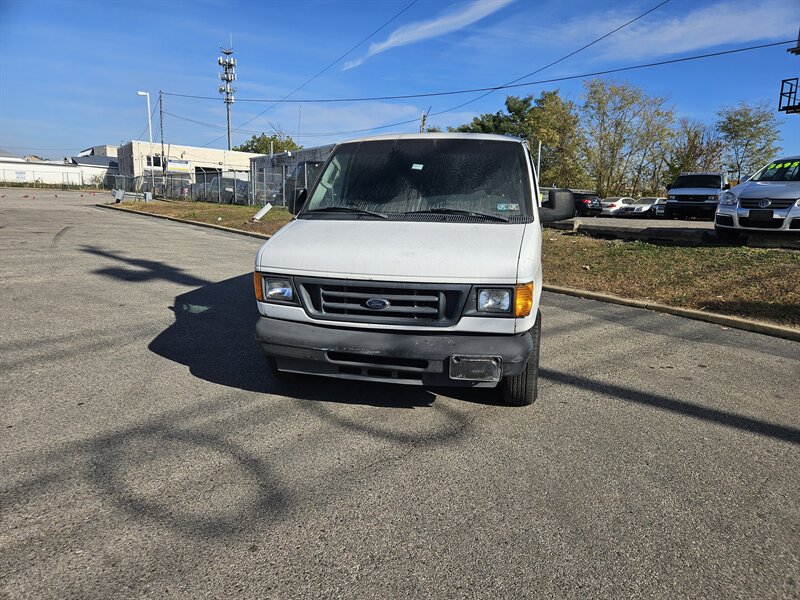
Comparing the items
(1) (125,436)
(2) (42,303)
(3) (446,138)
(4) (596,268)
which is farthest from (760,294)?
(2) (42,303)

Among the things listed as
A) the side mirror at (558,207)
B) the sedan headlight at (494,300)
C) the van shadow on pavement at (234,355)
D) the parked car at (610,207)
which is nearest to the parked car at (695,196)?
the parked car at (610,207)

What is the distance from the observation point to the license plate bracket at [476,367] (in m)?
3.21

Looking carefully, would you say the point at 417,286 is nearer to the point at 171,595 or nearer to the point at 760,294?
the point at 171,595

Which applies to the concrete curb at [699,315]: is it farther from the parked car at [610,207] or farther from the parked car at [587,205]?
the parked car at [610,207]

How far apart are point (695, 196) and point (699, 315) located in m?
12.7

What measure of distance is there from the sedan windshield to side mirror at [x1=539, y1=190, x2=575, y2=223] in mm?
7552

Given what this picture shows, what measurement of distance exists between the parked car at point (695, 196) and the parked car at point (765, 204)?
7491 millimetres

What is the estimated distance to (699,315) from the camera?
6.83 metres

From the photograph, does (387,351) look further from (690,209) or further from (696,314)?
(690,209)

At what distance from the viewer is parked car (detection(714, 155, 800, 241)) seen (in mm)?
9008

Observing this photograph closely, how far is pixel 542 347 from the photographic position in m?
5.52

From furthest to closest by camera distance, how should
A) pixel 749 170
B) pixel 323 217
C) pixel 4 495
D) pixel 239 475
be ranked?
1. pixel 749 170
2. pixel 323 217
3. pixel 239 475
4. pixel 4 495

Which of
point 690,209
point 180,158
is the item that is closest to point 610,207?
point 690,209

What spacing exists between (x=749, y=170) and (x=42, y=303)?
53.0 metres
